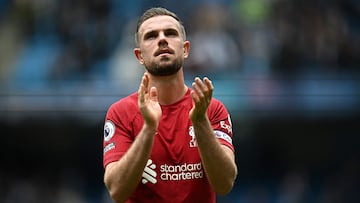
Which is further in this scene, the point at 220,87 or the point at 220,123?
the point at 220,87

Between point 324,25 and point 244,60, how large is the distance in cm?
147

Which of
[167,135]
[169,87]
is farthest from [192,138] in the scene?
[169,87]

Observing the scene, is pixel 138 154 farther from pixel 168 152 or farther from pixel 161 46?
pixel 161 46

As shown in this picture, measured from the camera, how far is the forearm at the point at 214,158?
6.80 meters

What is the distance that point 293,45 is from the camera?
15.4 m

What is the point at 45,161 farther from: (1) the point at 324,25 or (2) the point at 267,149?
(1) the point at 324,25

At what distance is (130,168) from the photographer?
6.78 meters

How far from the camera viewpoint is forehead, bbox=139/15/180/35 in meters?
7.35

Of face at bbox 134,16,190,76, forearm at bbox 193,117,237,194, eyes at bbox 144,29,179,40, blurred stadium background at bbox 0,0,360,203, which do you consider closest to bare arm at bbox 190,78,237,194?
forearm at bbox 193,117,237,194

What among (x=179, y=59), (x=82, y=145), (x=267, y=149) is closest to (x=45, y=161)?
(x=82, y=145)

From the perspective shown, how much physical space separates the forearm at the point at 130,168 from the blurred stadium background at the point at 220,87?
7.72 meters

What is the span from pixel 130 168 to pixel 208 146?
1.88ft

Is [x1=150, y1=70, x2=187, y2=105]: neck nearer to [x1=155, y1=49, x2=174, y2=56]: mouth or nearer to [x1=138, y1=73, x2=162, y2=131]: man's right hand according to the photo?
[x1=155, y1=49, x2=174, y2=56]: mouth

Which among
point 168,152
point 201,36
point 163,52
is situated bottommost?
point 201,36
